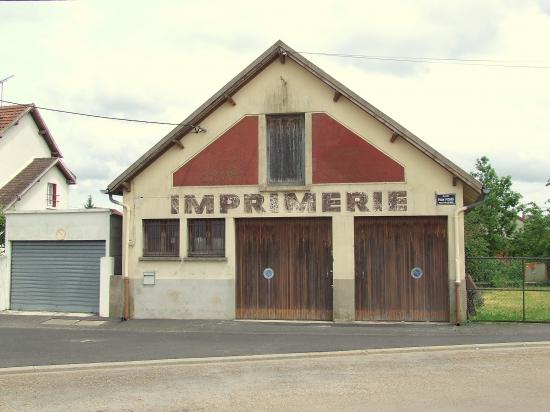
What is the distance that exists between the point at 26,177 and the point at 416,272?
773 inches

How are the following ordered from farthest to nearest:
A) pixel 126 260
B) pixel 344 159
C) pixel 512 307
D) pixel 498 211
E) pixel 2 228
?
pixel 498 211 → pixel 2 228 → pixel 512 307 → pixel 126 260 → pixel 344 159

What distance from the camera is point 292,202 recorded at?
1667 centimetres

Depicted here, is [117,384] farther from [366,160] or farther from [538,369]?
[366,160]

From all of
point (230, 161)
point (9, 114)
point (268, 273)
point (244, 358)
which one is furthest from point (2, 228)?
point (244, 358)

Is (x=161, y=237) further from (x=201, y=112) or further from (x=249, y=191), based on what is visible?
(x=201, y=112)

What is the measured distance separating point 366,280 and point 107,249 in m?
7.44

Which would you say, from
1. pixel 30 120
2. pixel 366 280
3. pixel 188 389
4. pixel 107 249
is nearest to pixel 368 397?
pixel 188 389

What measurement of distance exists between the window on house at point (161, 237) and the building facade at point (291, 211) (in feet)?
0.09

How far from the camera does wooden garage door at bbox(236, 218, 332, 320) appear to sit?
54.5 feet

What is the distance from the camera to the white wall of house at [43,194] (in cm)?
2816

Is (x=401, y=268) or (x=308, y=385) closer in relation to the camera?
(x=308, y=385)

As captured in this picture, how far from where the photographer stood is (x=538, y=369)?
33.2ft

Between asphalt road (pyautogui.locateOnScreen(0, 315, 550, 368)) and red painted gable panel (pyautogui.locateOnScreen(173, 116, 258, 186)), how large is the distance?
3.83 meters

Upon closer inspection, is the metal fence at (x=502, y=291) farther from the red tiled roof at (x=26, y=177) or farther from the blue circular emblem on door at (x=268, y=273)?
the red tiled roof at (x=26, y=177)
